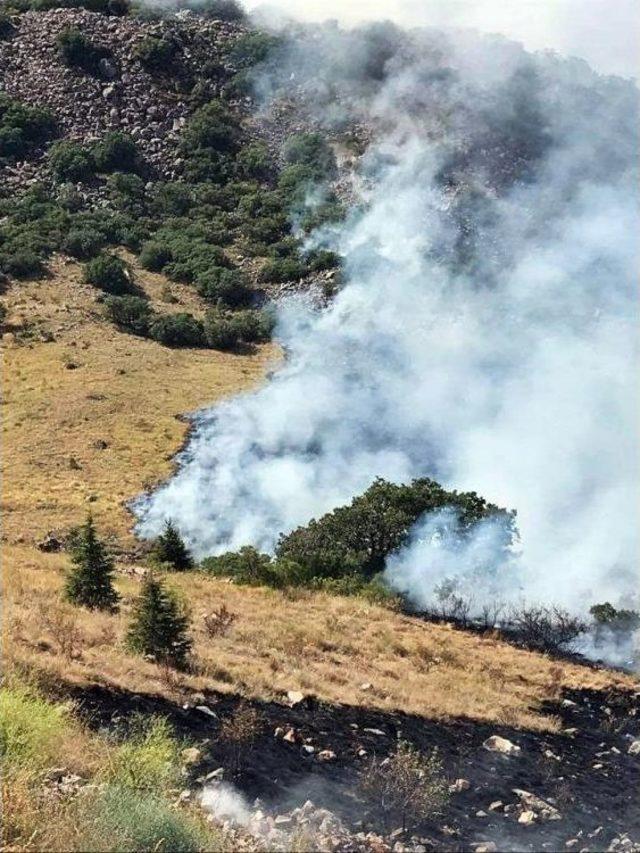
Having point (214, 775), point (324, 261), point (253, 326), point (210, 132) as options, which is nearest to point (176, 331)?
point (253, 326)

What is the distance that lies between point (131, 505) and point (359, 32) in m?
69.1

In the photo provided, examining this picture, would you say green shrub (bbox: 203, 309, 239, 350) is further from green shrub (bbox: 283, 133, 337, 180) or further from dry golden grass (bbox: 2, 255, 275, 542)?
green shrub (bbox: 283, 133, 337, 180)

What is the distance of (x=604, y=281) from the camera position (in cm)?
4606

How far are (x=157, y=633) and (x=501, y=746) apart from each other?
5.50 metres

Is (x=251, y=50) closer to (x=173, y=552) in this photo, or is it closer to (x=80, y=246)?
(x=80, y=246)

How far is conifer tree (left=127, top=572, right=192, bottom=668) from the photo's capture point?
13141 millimetres

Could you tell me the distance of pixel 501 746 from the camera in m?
12.9

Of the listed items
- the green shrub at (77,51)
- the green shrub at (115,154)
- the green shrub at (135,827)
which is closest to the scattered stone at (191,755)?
the green shrub at (135,827)

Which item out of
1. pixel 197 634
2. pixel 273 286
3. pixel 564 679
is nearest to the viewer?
pixel 197 634

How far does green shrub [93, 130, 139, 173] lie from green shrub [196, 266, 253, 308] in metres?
18.2

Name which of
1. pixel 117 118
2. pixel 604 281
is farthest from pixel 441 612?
pixel 117 118

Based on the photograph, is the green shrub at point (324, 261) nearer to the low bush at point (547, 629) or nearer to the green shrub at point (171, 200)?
the green shrub at point (171, 200)

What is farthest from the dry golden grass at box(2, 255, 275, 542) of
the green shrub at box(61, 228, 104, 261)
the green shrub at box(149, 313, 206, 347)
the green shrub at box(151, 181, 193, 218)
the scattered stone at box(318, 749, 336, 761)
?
the green shrub at box(151, 181, 193, 218)

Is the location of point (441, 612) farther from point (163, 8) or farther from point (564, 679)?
point (163, 8)
